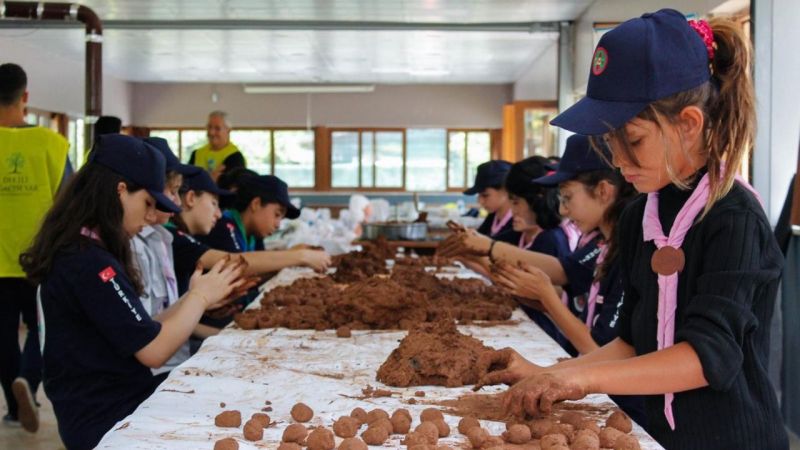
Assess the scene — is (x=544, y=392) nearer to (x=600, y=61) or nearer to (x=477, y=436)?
(x=477, y=436)

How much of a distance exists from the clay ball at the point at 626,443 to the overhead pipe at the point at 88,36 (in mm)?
4377

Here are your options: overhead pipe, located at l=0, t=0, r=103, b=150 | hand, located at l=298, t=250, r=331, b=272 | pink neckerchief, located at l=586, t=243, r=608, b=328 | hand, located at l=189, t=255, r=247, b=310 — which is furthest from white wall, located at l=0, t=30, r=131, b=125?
pink neckerchief, located at l=586, t=243, r=608, b=328

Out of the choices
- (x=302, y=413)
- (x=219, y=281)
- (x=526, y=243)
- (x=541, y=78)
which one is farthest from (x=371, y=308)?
(x=541, y=78)

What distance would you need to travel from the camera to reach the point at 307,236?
8273mm

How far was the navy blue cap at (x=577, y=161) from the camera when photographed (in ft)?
9.76

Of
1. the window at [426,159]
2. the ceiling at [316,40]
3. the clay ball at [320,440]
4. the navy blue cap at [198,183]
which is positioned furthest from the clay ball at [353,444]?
the window at [426,159]

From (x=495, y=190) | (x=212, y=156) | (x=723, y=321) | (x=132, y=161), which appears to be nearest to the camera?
(x=723, y=321)

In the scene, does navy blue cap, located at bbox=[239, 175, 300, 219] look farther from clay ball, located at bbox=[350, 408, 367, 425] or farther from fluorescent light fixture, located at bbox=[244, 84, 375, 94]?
fluorescent light fixture, located at bbox=[244, 84, 375, 94]

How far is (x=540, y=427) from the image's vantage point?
5.21 ft

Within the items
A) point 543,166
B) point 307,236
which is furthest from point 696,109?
point 307,236

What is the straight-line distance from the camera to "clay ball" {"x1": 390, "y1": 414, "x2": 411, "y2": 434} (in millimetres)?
1660

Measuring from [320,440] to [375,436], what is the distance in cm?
11

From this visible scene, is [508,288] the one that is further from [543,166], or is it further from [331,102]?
[331,102]

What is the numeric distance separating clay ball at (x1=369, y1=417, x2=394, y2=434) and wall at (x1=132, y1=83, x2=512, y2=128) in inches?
564
